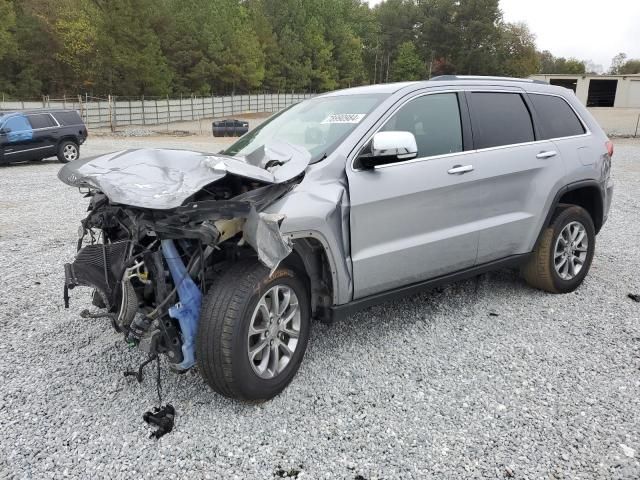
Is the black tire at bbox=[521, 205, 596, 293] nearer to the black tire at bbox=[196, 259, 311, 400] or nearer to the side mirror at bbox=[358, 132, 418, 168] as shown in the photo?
the side mirror at bbox=[358, 132, 418, 168]

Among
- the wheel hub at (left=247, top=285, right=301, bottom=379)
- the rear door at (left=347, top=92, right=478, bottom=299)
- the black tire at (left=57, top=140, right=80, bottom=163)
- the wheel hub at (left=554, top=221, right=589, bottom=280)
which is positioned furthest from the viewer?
the black tire at (left=57, top=140, right=80, bottom=163)

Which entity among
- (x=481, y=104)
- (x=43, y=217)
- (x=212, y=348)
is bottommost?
(x=43, y=217)

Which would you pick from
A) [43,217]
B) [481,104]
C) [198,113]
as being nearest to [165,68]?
[198,113]

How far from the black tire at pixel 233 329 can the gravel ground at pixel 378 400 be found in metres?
0.21

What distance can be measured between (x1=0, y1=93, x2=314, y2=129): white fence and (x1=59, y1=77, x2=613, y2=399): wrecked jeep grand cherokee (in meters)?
32.9

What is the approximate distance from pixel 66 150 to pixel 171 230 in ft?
50.6

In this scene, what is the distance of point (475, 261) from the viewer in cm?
405

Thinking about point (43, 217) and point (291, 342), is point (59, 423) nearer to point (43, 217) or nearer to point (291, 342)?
point (291, 342)

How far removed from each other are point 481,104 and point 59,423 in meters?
3.60

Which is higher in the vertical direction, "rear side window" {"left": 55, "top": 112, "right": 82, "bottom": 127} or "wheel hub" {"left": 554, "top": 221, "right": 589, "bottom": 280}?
"rear side window" {"left": 55, "top": 112, "right": 82, "bottom": 127}

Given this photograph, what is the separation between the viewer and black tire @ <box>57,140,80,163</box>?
15.9m

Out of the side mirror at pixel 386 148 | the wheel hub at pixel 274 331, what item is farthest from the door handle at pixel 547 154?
the wheel hub at pixel 274 331

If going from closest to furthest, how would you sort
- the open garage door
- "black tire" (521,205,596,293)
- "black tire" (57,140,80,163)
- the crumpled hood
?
the crumpled hood
"black tire" (521,205,596,293)
"black tire" (57,140,80,163)
the open garage door

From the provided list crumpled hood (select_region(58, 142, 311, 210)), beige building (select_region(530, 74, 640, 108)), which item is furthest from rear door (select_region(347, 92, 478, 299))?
beige building (select_region(530, 74, 640, 108))
